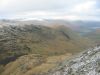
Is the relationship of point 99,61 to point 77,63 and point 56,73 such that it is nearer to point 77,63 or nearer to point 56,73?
point 77,63

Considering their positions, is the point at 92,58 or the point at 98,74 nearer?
the point at 98,74

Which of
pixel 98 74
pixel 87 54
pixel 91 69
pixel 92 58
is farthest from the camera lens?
pixel 87 54

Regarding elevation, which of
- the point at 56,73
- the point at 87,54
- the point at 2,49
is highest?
the point at 87,54

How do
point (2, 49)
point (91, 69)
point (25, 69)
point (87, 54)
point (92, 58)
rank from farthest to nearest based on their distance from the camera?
point (2, 49), point (25, 69), point (87, 54), point (92, 58), point (91, 69)

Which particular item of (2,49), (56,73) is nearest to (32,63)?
(56,73)

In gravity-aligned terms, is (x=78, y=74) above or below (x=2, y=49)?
above

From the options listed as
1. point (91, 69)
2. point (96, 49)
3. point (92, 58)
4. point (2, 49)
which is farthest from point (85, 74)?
point (2, 49)
